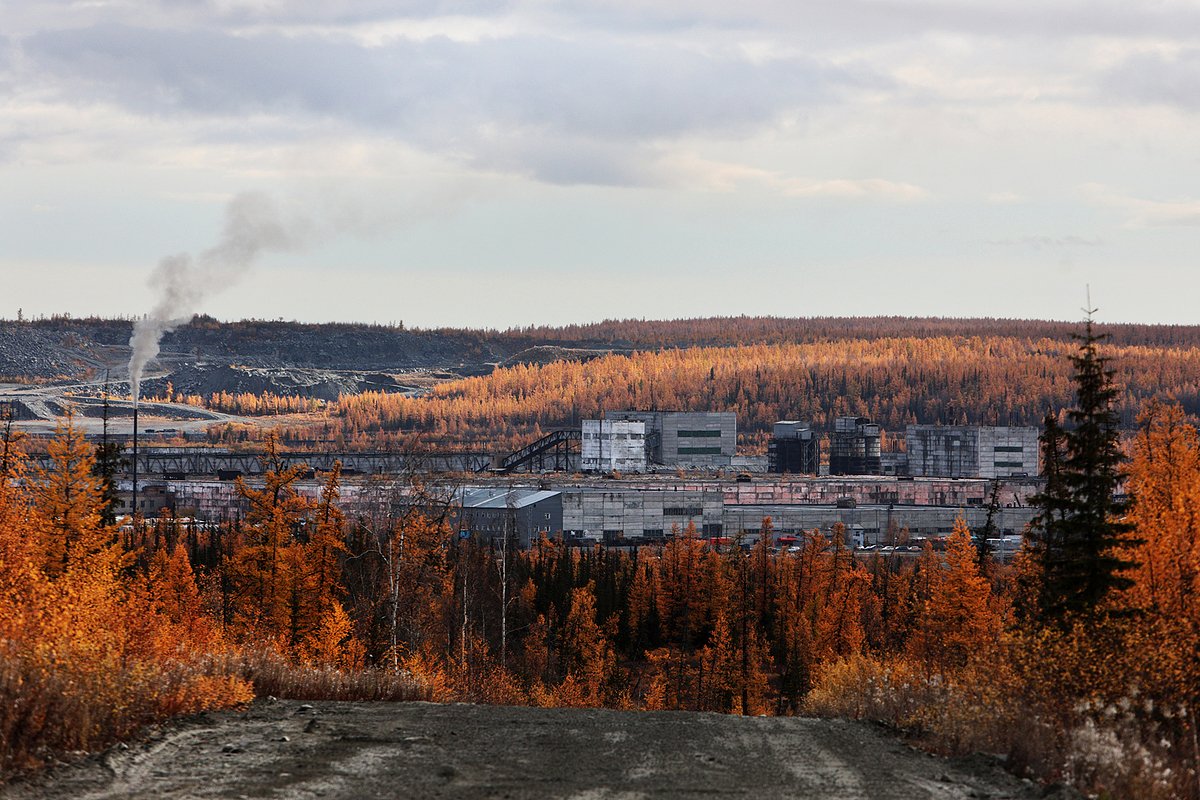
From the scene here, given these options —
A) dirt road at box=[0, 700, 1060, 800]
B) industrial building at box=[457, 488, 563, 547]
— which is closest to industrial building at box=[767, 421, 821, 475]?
industrial building at box=[457, 488, 563, 547]

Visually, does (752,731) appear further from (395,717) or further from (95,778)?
(95,778)

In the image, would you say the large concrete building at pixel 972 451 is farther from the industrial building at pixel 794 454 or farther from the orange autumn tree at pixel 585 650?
the orange autumn tree at pixel 585 650

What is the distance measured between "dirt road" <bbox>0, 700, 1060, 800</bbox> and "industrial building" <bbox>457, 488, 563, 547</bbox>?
79.7 metres

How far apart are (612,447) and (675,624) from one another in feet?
261

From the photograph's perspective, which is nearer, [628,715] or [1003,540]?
[628,715]

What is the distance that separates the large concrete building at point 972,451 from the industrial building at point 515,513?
231 feet

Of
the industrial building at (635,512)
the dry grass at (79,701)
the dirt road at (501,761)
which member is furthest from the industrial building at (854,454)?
the dry grass at (79,701)

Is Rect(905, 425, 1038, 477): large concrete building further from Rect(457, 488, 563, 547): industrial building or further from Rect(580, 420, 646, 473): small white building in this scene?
Rect(457, 488, 563, 547): industrial building

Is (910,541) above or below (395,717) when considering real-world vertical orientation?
below

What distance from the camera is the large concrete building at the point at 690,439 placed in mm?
168750

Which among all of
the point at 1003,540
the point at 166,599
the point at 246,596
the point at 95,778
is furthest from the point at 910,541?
the point at 95,778

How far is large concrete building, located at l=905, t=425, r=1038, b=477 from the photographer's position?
559ft

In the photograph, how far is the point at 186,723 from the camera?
15539 mm

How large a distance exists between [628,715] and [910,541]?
104 meters
